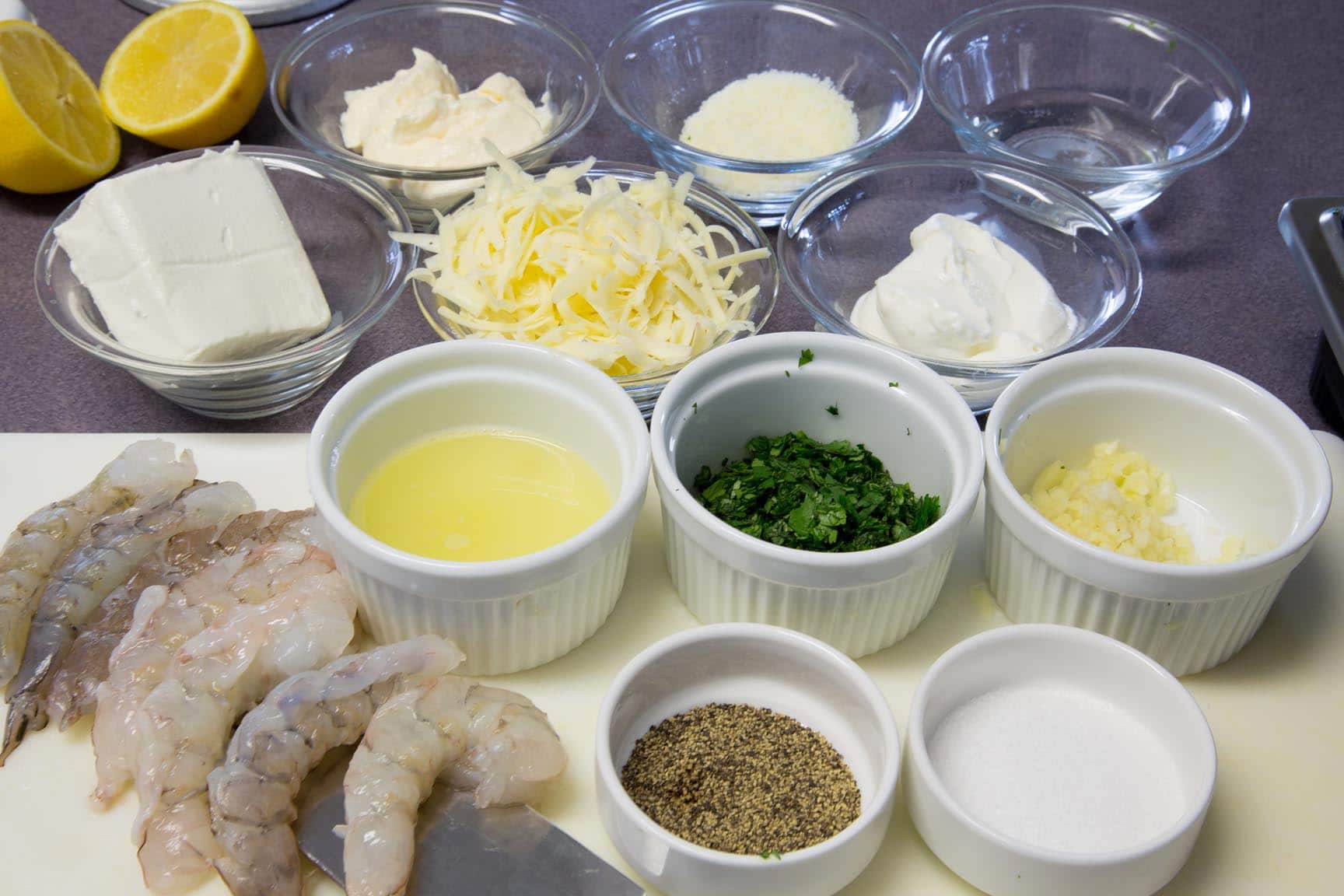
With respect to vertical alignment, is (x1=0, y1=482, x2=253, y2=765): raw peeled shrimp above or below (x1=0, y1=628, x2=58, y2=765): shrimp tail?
above

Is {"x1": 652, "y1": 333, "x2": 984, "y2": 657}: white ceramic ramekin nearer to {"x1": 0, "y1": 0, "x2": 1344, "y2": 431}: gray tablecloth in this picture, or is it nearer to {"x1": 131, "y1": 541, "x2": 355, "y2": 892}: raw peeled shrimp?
{"x1": 131, "y1": 541, "x2": 355, "y2": 892}: raw peeled shrimp

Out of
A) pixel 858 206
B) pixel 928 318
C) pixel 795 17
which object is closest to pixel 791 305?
pixel 858 206

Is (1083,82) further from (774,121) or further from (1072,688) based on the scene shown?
(1072,688)

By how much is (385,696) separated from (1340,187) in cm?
277

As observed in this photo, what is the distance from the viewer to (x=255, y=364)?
225 centimetres

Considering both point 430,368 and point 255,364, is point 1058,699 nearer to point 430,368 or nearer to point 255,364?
point 430,368

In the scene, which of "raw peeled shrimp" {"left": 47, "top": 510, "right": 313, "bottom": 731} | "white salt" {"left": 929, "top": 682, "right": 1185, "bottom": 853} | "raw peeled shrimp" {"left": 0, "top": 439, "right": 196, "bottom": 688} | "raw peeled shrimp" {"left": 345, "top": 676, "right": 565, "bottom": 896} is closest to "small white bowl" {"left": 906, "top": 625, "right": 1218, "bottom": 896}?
"white salt" {"left": 929, "top": 682, "right": 1185, "bottom": 853}

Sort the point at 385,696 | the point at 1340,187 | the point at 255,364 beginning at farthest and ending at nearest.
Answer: the point at 1340,187, the point at 255,364, the point at 385,696

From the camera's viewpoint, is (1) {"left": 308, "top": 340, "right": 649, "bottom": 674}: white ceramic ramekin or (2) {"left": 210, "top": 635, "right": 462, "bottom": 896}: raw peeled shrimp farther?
(1) {"left": 308, "top": 340, "right": 649, "bottom": 674}: white ceramic ramekin

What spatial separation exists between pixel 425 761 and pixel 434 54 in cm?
213

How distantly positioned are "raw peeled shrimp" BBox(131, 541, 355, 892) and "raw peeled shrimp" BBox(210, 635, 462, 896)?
41 millimetres

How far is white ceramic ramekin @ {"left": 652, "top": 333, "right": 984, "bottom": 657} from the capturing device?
185cm

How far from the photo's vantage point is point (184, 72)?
119 inches

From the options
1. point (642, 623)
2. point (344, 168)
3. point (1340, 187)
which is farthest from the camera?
point (1340, 187)
